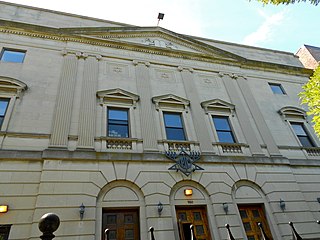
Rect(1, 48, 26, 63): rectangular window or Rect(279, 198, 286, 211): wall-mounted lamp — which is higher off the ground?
Rect(1, 48, 26, 63): rectangular window

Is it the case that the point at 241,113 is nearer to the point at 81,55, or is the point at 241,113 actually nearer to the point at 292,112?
the point at 292,112

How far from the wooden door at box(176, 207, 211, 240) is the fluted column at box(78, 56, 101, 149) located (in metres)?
4.86

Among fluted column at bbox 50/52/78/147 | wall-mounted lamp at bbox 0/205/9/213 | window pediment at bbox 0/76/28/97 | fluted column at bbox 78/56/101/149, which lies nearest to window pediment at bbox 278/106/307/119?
fluted column at bbox 78/56/101/149

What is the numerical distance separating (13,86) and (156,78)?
24.5ft

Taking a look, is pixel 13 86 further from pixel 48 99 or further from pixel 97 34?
pixel 97 34

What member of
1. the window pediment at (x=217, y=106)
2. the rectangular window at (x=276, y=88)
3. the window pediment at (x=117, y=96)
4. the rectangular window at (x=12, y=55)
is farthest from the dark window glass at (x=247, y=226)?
the rectangular window at (x=12, y=55)

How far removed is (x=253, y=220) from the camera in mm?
9688

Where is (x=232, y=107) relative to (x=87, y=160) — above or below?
above

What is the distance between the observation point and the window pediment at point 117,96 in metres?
11.1

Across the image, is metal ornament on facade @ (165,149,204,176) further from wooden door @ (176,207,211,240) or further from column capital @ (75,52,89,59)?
column capital @ (75,52,89,59)

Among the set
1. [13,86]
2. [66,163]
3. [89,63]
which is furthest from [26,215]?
[89,63]

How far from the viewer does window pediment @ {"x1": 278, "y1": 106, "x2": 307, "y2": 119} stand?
1434cm

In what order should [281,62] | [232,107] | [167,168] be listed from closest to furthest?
[167,168] < [232,107] < [281,62]

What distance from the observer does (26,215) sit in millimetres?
7367
